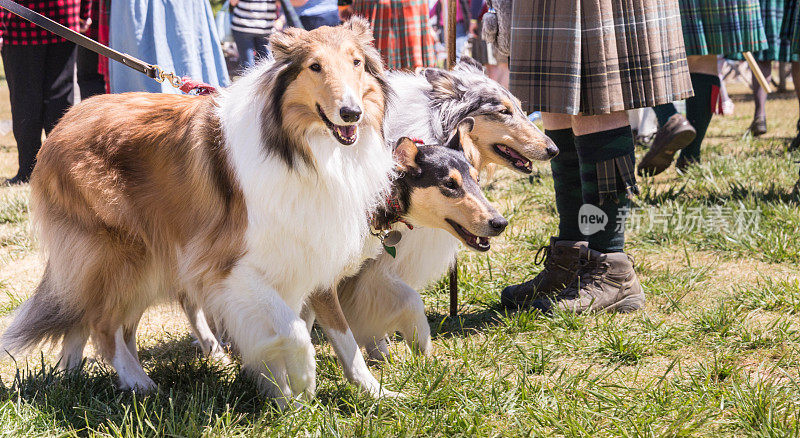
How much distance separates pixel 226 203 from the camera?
2.39 meters

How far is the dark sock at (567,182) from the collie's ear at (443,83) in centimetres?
57

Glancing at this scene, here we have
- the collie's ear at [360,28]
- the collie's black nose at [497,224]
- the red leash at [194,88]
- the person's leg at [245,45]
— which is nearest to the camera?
the collie's ear at [360,28]

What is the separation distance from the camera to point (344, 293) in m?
2.93

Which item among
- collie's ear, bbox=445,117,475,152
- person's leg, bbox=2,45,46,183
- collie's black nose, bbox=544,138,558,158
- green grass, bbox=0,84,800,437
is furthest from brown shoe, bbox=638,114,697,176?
person's leg, bbox=2,45,46,183

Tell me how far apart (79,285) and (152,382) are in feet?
1.43

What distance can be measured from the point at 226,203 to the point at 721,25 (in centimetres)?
385

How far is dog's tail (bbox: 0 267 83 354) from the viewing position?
2.65 metres

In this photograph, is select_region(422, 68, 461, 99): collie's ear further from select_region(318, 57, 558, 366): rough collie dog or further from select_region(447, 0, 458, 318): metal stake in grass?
select_region(447, 0, 458, 318): metal stake in grass

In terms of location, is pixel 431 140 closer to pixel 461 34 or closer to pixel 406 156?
pixel 406 156

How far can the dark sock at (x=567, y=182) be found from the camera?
3400mm

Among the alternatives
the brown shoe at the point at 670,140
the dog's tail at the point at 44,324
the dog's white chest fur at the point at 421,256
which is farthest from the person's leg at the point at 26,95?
the brown shoe at the point at 670,140

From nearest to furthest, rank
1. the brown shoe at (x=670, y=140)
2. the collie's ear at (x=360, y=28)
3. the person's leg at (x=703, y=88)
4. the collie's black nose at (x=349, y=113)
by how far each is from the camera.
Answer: the collie's black nose at (x=349, y=113), the collie's ear at (x=360, y=28), the brown shoe at (x=670, y=140), the person's leg at (x=703, y=88)

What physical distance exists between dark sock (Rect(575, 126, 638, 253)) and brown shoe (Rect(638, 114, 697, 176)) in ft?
4.94

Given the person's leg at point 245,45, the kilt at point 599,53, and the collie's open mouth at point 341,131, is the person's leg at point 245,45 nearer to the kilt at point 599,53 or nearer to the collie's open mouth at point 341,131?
the kilt at point 599,53
